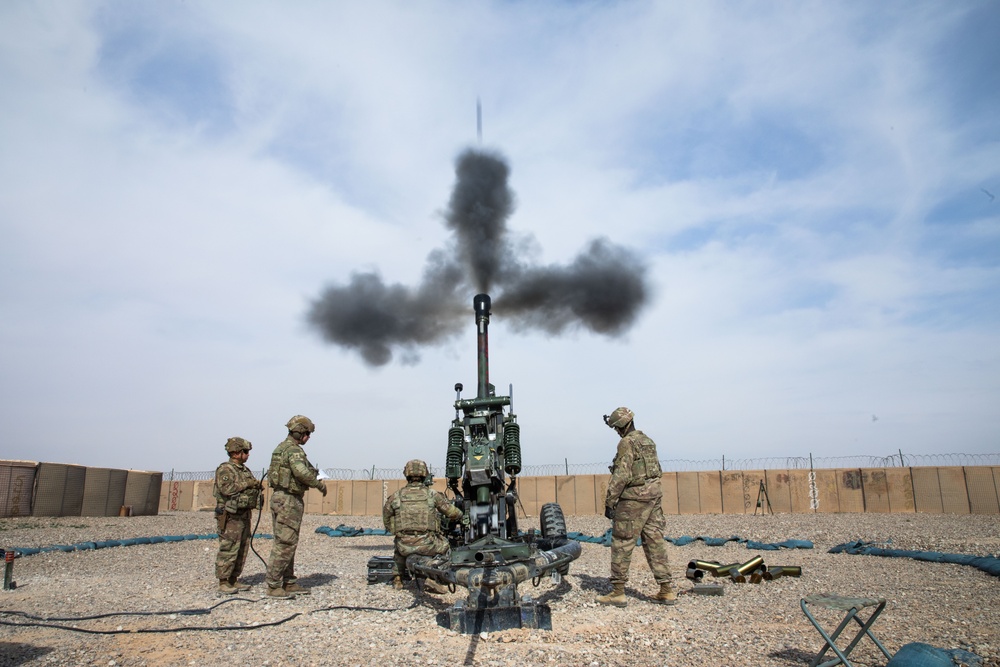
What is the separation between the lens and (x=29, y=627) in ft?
18.6

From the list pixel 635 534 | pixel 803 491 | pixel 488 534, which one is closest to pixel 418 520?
pixel 488 534

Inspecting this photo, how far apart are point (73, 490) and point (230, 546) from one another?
14.4 m

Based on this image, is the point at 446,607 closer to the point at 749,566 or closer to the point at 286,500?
the point at 286,500

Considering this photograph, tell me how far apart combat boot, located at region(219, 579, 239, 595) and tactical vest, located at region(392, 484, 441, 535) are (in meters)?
1.88

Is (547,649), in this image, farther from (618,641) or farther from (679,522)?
(679,522)

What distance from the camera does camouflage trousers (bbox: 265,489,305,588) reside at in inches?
289

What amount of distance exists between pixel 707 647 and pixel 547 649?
118cm

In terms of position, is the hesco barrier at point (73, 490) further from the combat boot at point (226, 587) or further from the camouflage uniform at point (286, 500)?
the camouflage uniform at point (286, 500)

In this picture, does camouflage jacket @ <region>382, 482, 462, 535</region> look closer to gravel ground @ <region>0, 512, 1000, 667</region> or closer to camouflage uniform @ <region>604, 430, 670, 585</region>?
gravel ground @ <region>0, 512, 1000, 667</region>

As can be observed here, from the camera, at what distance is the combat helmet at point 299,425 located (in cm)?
782

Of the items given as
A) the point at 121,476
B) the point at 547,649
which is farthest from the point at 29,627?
the point at 121,476

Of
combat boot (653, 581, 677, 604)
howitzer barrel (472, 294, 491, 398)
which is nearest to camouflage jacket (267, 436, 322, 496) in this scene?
howitzer barrel (472, 294, 491, 398)

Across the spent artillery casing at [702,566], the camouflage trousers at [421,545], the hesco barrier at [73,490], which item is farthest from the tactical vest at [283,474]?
the hesco barrier at [73,490]

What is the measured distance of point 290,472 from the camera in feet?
25.0
